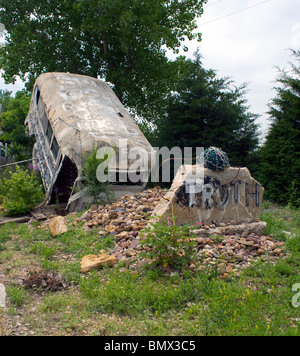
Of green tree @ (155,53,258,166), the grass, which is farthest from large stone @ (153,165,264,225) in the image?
green tree @ (155,53,258,166)

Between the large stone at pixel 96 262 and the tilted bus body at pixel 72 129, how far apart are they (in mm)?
3092

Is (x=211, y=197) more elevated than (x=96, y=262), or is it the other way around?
(x=211, y=197)

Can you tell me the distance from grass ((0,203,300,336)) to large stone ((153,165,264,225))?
1.23 m

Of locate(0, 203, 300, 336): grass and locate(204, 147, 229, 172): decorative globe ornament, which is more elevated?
locate(204, 147, 229, 172): decorative globe ornament

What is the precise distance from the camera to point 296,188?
9.15m

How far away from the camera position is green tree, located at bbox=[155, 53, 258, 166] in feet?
38.6

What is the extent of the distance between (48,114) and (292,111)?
247 inches

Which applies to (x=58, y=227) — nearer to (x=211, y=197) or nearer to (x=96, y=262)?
(x=96, y=262)

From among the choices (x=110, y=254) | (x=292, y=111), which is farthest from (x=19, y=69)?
(x=110, y=254)

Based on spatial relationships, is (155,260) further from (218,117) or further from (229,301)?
(218,117)

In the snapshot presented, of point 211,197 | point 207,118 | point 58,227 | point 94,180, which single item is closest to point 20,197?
point 94,180

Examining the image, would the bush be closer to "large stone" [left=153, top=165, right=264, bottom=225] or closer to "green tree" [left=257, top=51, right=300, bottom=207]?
"large stone" [left=153, top=165, right=264, bottom=225]

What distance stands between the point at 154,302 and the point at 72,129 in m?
5.72

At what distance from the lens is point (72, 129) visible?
28.6 feet
